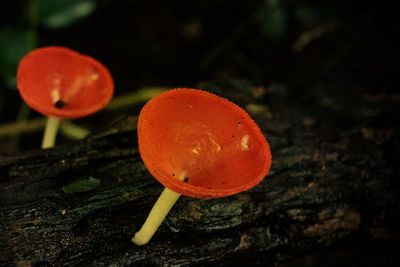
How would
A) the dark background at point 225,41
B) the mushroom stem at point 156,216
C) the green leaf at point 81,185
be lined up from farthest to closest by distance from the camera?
the dark background at point 225,41, the green leaf at point 81,185, the mushroom stem at point 156,216

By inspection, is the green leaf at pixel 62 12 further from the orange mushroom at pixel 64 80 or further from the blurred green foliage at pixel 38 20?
the orange mushroom at pixel 64 80

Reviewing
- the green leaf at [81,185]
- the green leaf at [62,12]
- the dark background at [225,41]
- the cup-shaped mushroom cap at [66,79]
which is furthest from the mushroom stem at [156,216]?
the green leaf at [62,12]

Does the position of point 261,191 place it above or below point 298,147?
below

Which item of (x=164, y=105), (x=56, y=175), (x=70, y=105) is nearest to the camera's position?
(x=164, y=105)

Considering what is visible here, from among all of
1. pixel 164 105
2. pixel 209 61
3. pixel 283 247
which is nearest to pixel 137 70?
pixel 209 61

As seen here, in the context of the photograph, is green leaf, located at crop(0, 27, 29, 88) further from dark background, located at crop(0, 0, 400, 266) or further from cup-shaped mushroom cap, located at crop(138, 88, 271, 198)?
cup-shaped mushroom cap, located at crop(138, 88, 271, 198)

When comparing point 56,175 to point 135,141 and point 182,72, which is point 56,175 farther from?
point 182,72

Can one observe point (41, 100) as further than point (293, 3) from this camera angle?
No

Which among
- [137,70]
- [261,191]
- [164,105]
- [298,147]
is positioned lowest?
[137,70]

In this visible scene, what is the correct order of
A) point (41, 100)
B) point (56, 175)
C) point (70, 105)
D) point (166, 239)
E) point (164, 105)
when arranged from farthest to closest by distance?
point (70, 105), point (41, 100), point (56, 175), point (166, 239), point (164, 105)
